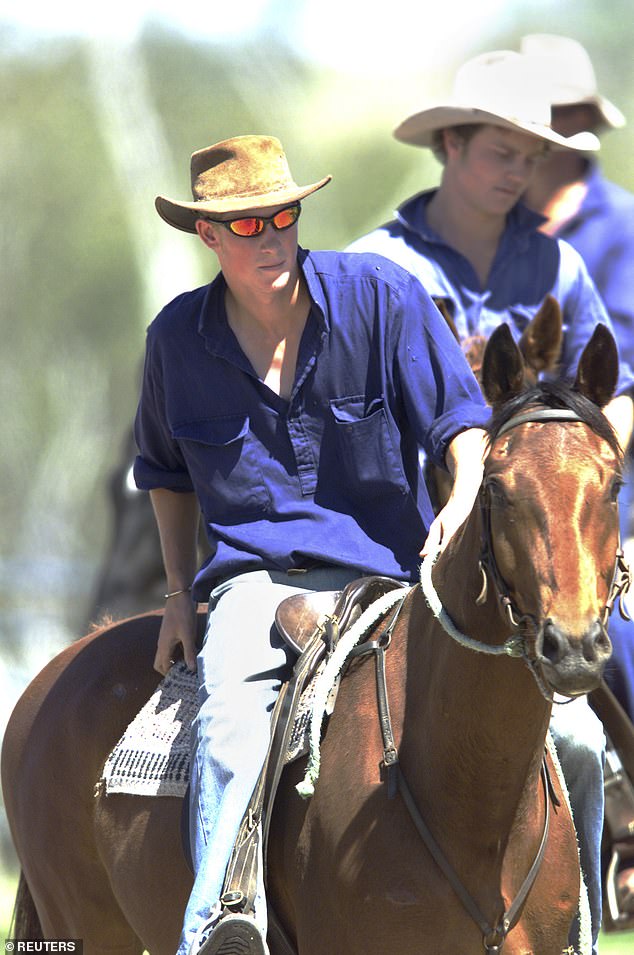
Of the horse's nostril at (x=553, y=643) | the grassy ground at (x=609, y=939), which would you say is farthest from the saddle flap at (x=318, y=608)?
the grassy ground at (x=609, y=939)

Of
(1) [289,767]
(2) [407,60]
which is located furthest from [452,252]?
(2) [407,60]

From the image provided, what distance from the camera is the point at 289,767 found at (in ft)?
12.6

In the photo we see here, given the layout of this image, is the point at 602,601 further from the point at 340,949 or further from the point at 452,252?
the point at 452,252

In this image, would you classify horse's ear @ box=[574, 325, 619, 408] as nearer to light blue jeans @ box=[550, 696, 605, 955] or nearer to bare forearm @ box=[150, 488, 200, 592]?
light blue jeans @ box=[550, 696, 605, 955]

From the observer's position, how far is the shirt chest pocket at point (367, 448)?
14.1ft

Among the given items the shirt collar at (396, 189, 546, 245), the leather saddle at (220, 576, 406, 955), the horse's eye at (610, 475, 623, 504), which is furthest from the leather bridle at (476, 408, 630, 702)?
the shirt collar at (396, 189, 546, 245)

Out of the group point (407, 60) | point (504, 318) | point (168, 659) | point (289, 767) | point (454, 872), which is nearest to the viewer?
point (454, 872)

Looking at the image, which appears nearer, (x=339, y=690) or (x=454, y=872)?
(x=454, y=872)

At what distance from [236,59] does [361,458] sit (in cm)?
1379

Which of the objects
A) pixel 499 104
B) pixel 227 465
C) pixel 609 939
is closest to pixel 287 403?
pixel 227 465

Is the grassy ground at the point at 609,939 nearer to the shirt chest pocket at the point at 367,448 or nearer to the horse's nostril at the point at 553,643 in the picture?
the shirt chest pocket at the point at 367,448

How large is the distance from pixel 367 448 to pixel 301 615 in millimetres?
569

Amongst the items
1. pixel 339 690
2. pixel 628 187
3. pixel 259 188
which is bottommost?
pixel 628 187

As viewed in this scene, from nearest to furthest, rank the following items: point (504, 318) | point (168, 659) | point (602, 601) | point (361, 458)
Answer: point (602, 601)
point (361, 458)
point (168, 659)
point (504, 318)
